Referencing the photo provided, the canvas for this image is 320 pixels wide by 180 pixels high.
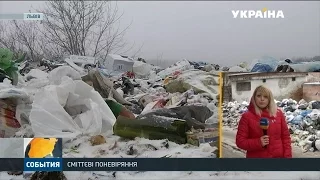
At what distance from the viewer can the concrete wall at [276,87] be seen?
3.80 m

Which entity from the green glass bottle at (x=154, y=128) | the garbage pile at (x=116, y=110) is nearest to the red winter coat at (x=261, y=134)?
the garbage pile at (x=116, y=110)

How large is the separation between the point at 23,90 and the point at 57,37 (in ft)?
1.56

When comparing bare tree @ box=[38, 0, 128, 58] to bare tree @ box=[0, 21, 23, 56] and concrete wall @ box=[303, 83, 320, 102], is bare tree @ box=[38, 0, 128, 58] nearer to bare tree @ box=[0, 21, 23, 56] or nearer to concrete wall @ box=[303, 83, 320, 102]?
bare tree @ box=[0, 21, 23, 56]

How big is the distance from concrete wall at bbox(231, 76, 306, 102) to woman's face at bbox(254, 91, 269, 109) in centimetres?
5

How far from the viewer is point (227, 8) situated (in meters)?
3.82

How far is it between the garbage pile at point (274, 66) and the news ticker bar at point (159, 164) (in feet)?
2.17

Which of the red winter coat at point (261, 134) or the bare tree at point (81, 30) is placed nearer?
the red winter coat at point (261, 134)

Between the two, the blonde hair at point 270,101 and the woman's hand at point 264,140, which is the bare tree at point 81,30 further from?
the woman's hand at point 264,140

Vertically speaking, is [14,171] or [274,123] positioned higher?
[274,123]

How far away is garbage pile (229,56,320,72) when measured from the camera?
380cm

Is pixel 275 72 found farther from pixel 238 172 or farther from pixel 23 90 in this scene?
pixel 23 90

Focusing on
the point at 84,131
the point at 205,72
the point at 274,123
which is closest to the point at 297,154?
the point at 274,123

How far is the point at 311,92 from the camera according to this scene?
3785 millimetres

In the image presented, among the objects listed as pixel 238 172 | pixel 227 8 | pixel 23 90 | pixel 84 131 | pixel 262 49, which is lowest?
pixel 238 172
